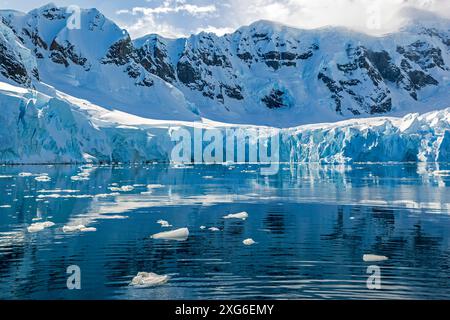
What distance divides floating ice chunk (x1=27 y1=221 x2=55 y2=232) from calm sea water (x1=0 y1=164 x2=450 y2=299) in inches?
12.7

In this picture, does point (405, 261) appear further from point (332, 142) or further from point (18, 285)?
point (332, 142)

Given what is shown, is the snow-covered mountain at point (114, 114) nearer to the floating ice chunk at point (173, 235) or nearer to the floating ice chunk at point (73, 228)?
the floating ice chunk at point (73, 228)

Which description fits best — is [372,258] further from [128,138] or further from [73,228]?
[128,138]

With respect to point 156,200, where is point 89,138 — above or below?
above

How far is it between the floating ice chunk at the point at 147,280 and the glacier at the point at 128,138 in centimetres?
6143

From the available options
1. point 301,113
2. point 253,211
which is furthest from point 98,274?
point 301,113

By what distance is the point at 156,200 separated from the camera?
3647cm

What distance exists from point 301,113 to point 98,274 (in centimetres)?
18508

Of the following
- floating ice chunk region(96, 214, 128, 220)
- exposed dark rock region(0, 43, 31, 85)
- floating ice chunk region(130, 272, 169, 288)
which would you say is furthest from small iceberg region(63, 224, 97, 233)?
exposed dark rock region(0, 43, 31, 85)

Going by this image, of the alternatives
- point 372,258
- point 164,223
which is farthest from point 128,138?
point 372,258

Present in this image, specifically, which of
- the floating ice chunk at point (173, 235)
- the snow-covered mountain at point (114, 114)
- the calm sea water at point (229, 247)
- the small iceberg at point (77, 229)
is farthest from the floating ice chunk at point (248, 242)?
the snow-covered mountain at point (114, 114)

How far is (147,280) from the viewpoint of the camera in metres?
14.8

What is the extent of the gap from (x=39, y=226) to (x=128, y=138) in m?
69.1
